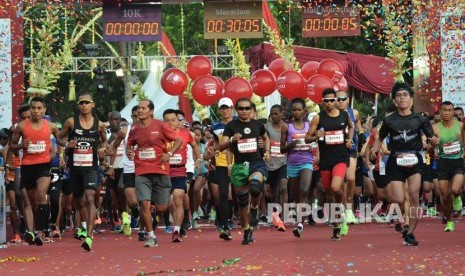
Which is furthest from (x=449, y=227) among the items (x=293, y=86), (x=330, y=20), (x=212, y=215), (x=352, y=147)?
(x=330, y=20)

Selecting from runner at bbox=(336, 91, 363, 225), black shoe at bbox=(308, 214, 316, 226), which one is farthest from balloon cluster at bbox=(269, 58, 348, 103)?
runner at bbox=(336, 91, 363, 225)

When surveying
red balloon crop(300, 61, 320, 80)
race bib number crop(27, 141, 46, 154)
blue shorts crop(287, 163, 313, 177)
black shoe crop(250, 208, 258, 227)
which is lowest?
black shoe crop(250, 208, 258, 227)

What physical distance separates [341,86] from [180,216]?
12470mm

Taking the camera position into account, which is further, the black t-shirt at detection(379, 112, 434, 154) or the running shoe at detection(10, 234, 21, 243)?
the running shoe at detection(10, 234, 21, 243)

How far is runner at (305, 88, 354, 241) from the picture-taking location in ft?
59.7

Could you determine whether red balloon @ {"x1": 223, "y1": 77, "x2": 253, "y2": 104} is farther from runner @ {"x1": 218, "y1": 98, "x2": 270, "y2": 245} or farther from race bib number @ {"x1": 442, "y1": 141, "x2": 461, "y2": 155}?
runner @ {"x1": 218, "y1": 98, "x2": 270, "y2": 245}

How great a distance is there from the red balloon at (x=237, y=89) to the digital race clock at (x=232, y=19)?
276 cm

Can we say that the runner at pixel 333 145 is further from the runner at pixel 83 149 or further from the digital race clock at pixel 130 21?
the digital race clock at pixel 130 21

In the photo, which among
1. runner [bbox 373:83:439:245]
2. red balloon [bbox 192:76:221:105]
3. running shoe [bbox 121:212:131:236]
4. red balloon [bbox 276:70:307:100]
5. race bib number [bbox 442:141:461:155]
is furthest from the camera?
red balloon [bbox 192:76:221:105]

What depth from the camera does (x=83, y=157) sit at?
18344 mm

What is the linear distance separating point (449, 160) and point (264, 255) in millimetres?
5120

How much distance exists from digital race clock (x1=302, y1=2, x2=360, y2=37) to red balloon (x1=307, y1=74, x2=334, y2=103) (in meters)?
2.45

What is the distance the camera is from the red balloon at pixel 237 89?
95.2 feet

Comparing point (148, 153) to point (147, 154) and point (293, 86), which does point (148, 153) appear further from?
point (293, 86)
